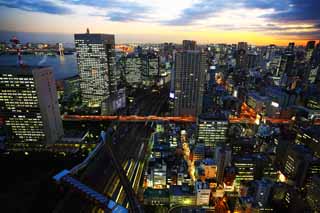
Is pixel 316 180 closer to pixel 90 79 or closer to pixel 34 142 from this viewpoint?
pixel 34 142

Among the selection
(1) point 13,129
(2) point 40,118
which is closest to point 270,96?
(2) point 40,118

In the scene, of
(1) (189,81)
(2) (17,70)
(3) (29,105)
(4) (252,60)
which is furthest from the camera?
(4) (252,60)

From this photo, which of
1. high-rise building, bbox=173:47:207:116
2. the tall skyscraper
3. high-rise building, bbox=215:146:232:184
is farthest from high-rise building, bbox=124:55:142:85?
high-rise building, bbox=215:146:232:184

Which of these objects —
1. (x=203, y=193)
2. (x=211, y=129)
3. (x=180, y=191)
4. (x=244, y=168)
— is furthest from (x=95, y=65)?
(x=244, y=168)

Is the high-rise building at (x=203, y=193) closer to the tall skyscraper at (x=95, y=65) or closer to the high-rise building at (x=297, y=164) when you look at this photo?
the high-rise building at (x=297, y=164)

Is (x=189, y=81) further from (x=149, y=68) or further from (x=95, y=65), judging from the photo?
(x=149, y=68)

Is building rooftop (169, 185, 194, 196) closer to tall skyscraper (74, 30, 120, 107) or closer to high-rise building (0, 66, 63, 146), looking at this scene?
high-rise building (0, 66, 63, 146)
